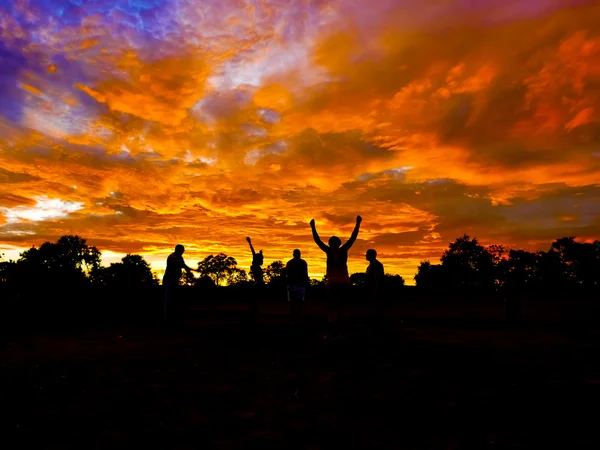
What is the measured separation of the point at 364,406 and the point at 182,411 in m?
2.01

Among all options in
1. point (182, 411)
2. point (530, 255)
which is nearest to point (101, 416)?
point (182, 411)

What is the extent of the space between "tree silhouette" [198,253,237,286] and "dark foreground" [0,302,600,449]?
3707 inches

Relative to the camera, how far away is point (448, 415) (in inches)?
153

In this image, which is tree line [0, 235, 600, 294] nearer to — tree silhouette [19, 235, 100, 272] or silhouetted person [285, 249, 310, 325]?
tree silhouette [19, 235, 100, 272]

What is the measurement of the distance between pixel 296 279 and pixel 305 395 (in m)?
4.99

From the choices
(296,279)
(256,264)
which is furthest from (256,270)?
(296,279)

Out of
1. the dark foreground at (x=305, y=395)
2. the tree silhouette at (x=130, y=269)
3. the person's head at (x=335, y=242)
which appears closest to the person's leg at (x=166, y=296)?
the dark foreground at (x=305, y=395)

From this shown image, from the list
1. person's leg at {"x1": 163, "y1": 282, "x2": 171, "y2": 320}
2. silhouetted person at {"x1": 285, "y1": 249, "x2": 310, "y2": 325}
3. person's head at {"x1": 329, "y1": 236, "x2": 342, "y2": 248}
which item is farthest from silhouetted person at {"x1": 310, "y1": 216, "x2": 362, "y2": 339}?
person's leg at {"x1": 163, "y1": 282, "x2": 171, "y2": 320}

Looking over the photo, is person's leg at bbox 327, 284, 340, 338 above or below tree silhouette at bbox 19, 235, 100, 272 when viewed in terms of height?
below

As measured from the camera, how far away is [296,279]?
31.7 ft

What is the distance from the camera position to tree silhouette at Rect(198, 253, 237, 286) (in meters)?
101

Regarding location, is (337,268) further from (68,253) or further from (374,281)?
(68,253)

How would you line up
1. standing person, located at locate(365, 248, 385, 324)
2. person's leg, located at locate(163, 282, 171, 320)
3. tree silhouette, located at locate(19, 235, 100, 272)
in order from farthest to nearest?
1. tree silhouette, located at locate(19, 235, 100, 272)
2. person's leg, located at locate(163, 282, 171, 320)
3. standing person, located at locate(365, 248, 385, 324)

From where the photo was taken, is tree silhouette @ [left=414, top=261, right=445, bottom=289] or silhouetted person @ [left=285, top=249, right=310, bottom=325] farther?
tree silhouette @ [left=414, top=261, right=445, bottom=289]
